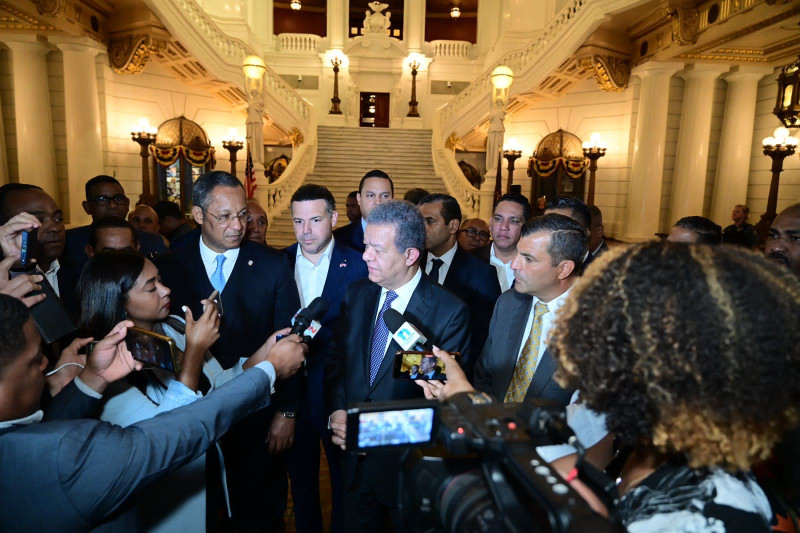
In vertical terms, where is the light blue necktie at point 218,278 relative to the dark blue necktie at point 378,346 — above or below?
above

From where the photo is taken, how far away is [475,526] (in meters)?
0.76

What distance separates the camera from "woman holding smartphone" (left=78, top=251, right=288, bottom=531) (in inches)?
60.5

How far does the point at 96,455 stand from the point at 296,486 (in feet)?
5.43

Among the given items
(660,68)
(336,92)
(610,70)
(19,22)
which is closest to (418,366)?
(19,22)

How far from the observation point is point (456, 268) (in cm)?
319

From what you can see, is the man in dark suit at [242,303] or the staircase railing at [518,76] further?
the staircase railing at [518,76]

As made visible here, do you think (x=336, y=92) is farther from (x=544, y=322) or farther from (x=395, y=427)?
(x=395, y=427)

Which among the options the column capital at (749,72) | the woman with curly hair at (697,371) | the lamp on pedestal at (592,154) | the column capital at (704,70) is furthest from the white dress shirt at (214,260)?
the column capital at (749,72)

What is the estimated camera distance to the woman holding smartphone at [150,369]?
5.04 ft

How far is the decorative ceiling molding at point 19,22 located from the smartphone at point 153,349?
27.8ft

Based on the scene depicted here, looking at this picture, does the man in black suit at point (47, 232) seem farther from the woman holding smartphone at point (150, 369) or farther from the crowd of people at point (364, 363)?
the woman holding smartphone at point (150, 369)

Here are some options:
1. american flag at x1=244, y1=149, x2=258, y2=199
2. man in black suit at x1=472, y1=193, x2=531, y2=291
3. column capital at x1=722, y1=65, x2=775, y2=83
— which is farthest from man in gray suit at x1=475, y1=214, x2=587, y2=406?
column capital at x1=722, y1=65, x2=775, y2=83

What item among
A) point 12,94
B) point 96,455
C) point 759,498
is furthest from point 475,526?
point 12,94

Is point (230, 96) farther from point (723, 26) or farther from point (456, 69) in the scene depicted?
point (723, 26)
